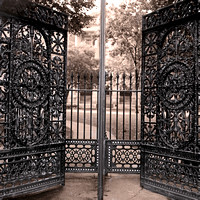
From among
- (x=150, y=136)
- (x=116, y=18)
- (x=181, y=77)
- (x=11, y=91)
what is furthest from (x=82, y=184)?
(x=116, y=18)

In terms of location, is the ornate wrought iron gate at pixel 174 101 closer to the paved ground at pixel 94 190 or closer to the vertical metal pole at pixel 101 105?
the paved ground at pixel 94 190

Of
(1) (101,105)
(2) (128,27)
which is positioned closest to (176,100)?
(1) (101,105)

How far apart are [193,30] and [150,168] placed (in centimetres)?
245

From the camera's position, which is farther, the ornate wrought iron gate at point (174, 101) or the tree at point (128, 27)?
the tree at point (128, 27)

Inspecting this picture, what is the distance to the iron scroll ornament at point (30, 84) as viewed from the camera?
352 cm

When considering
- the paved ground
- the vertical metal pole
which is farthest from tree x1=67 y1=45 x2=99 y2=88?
the vertical metal pole

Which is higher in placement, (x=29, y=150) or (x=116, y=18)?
(x=116, y=18)

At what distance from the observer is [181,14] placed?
3.66 m

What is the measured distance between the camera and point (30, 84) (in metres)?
3.70

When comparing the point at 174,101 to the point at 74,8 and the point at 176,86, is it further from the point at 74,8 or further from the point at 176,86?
the point at 74,8

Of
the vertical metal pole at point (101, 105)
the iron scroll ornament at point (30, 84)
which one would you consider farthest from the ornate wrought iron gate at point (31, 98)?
the vertical metal pole at point (101, 105)

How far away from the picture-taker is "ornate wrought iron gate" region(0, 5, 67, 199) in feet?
11.2

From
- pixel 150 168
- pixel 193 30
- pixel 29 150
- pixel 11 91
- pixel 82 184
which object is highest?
pixel 193 30

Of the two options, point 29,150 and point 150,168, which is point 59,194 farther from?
point 150,168
